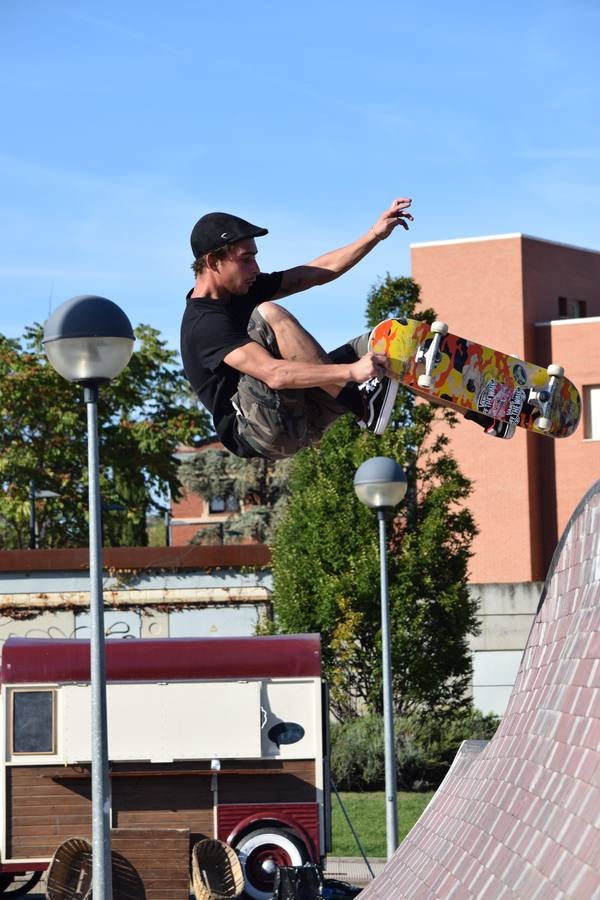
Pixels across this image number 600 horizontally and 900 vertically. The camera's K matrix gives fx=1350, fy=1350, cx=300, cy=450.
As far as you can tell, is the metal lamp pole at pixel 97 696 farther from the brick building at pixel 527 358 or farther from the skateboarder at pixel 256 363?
the brick building at pixel 527 358

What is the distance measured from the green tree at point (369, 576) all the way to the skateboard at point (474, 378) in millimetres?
14948

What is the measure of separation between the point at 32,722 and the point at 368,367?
1040cm

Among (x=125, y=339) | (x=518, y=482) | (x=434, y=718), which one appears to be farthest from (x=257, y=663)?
(x=518, y=482)

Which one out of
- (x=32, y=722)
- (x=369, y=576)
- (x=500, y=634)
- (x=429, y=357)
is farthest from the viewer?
(x=500, y=634)

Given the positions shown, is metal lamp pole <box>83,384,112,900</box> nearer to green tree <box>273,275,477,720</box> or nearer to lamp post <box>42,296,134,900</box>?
lamp post <box>42,296,134,900</box>

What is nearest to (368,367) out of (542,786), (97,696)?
(542,786)

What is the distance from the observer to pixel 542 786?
5043 millimetres

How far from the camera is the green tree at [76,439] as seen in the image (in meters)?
34.2

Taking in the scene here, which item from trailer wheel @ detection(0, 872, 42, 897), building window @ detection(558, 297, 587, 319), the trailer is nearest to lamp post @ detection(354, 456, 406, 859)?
the trailer

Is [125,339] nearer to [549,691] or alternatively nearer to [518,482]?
[549,691]

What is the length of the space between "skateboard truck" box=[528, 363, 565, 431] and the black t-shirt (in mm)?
1594

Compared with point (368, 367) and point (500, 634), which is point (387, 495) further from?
point (500, 634)

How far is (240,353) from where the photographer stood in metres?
5.83

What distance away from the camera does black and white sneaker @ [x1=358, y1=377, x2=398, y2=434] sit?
20.7 feet
